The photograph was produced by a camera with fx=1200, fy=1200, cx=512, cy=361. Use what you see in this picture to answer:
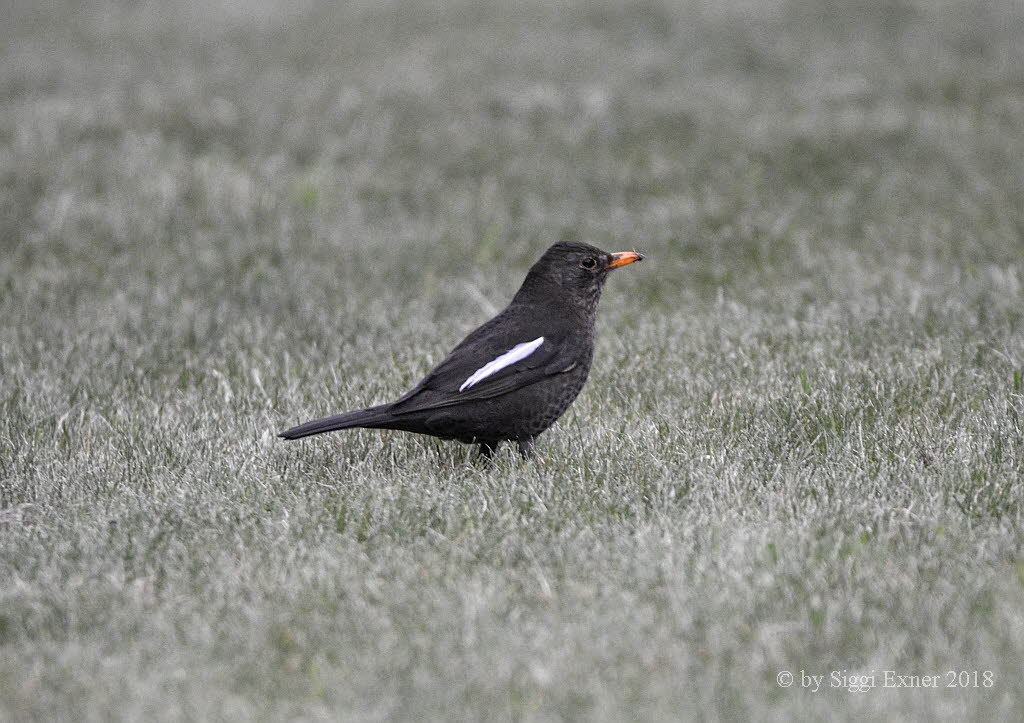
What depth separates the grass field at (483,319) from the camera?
3.33 m

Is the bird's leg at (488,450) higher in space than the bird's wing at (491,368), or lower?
lower

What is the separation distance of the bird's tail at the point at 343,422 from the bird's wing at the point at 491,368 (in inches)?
2.4

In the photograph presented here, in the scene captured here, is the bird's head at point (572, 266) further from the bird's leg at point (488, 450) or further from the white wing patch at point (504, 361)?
the bird's leg at point (488, 450)

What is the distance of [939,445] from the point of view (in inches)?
184

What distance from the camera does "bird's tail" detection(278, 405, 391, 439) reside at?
4559mm

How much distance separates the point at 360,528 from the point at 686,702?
155 cm

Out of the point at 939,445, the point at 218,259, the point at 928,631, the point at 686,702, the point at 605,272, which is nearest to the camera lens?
the point at 686,702

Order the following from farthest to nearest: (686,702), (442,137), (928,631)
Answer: (442,137), (928,631), (686,702)

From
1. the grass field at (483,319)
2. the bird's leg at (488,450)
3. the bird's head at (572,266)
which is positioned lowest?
the bird's leg at (488,450)

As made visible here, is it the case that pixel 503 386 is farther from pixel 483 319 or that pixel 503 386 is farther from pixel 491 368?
pixel 483 319

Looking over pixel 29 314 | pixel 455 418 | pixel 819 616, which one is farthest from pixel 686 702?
pixel 29 314

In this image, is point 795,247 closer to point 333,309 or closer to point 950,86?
point 333,309

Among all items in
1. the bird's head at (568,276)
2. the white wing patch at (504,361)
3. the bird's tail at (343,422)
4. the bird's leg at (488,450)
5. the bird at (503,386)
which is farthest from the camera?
the bird's head at (568,276)

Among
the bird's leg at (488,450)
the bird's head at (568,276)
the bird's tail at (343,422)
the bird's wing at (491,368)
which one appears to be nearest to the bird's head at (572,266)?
the bird's head at (568,276)
